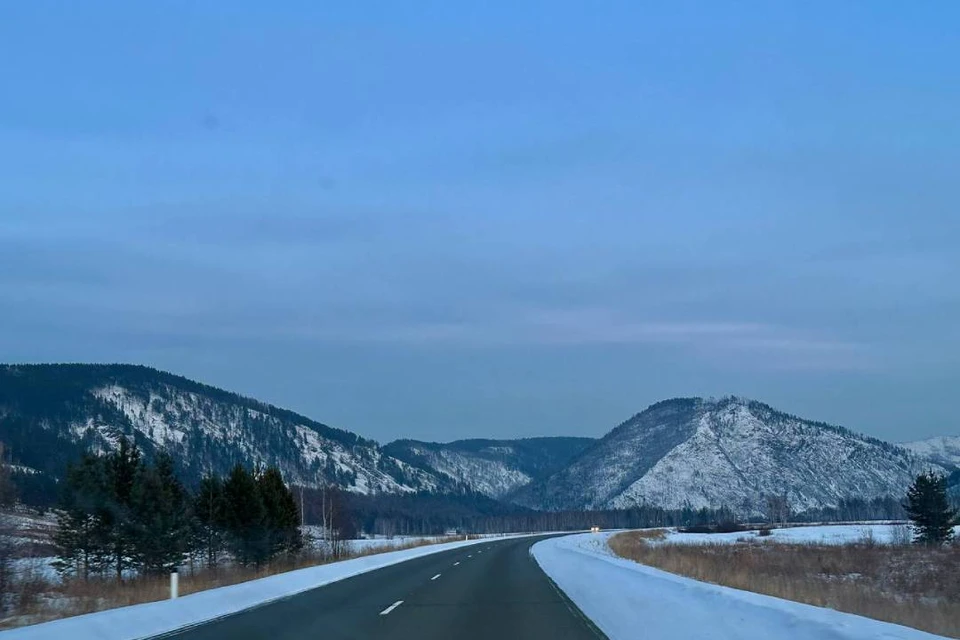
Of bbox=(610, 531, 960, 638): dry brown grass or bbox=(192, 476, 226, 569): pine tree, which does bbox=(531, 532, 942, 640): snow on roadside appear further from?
bbox=(192, 476, 226, 569): pine tree

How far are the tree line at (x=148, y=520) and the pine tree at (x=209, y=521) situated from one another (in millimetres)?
44

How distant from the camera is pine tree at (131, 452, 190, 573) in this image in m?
35.8

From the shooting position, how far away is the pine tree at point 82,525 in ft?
110

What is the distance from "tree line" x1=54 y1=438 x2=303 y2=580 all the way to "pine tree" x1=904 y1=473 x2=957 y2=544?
39.4 m

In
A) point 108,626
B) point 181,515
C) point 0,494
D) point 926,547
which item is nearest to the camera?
point 108,626

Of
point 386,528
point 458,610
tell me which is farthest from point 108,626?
point 386,528

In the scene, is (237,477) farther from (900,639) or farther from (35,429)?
(35,429)

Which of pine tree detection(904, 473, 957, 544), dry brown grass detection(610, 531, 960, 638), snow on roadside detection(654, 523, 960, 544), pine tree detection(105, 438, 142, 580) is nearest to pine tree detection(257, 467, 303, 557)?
pine tree detection(105, 438, 142, 580)

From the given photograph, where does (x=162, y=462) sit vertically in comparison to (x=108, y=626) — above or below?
above

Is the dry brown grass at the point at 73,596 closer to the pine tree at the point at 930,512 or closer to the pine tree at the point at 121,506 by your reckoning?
the pine tree at the point at 121,506

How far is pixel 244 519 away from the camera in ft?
145

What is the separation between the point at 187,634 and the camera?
15930mm

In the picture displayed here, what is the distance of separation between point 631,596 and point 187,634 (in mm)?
7655

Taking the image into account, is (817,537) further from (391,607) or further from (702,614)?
(702,614)
